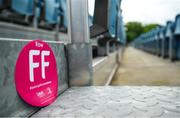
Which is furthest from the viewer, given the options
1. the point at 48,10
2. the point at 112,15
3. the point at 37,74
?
the point at 48,10

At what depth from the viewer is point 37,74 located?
3.60 ft

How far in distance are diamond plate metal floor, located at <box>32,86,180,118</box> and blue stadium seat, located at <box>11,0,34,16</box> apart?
6.77 feet

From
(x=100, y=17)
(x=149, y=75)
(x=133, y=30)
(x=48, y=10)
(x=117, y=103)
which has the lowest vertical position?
(x=149, y=75)

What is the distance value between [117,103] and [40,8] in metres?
3.58

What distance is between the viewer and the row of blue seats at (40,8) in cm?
316

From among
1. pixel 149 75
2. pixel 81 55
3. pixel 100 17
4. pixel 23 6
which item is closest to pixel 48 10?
pixel 23 6

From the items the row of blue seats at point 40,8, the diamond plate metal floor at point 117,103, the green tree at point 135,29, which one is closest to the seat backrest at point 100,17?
the diamond plate metal floor at point 117,103

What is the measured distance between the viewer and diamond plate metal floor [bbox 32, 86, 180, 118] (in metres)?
1.00

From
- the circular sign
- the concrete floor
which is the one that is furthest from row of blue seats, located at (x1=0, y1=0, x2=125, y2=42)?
the circular sign

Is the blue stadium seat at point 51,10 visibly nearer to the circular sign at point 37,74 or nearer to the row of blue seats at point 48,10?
the row of blue seats at point 48,10

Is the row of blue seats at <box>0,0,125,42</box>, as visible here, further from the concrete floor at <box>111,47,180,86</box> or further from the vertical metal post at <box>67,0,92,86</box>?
the concrete floor at <box>111,47,180,86</box>

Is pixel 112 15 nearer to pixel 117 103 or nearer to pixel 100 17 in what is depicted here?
pixel 100 17

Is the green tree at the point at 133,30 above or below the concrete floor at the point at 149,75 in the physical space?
above

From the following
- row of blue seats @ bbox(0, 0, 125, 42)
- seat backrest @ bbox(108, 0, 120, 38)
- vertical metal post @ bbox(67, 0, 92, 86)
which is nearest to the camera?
vertical metal post @ bbox(67, 0, 92, 86)
